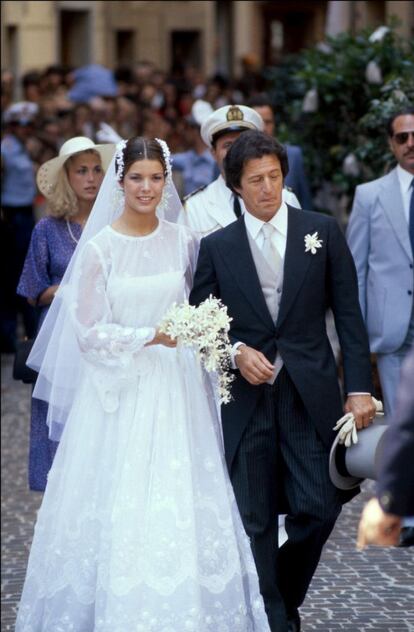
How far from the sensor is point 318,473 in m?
6.55

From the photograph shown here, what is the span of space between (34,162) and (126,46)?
2297 cm

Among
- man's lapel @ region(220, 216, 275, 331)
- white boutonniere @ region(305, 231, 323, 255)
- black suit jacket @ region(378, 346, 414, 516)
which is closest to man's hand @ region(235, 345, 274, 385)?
man's lapel @ region(220, 216, 275, 331)

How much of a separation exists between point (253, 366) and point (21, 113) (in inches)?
548

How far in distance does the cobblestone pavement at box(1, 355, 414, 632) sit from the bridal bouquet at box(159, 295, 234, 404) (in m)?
1.39

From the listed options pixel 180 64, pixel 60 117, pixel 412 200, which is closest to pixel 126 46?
pixel 180 64

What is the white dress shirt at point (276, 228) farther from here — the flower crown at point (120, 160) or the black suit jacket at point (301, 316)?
the flower crown at point (120, 160)

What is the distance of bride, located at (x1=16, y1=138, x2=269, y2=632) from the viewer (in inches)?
254

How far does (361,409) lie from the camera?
6.40 metres

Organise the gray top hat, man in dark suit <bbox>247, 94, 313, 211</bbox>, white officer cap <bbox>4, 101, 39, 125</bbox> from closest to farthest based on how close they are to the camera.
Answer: the gray top hat
man in dark suit <bbox>247, 94, 313, 211</bbox>
white officer cap <bbox>4, 101, 39, 125</bbox>

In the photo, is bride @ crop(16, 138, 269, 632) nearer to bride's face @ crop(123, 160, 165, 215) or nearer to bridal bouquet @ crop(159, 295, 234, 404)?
bride's face @ crop(123, 160, 165, 215)

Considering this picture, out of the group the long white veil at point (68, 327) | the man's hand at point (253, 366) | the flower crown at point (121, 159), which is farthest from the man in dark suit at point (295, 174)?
the man's hand at point (253, 366)

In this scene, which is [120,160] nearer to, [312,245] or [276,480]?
[312,245]

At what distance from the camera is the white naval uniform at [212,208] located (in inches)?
310

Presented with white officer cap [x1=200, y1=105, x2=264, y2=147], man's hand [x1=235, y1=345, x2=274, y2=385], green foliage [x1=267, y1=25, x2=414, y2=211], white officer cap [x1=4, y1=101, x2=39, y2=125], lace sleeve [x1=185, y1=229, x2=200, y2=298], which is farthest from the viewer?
white officer cap [x1=4, y1=101, x2=39, y2=125]
